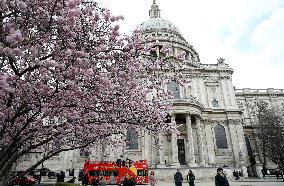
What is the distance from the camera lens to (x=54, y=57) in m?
7.18

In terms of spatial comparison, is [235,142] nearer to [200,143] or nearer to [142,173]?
[200,143]

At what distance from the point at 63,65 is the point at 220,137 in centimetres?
3643

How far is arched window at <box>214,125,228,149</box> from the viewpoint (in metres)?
39.1

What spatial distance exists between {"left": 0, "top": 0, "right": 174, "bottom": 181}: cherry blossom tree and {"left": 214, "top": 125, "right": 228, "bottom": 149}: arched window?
3226 cm

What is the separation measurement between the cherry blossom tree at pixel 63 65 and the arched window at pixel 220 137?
32.3m

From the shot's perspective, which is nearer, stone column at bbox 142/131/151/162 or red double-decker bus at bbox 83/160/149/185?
red double-decker bus at bbox 83/160/149/185

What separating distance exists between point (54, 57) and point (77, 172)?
104ft

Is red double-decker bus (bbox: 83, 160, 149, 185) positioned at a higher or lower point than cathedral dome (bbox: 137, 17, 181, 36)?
lower

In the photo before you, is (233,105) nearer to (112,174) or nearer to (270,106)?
(270,106)

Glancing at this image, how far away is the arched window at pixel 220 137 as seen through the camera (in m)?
39.1

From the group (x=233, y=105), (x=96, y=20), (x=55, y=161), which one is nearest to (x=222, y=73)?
(x=233, y=105)

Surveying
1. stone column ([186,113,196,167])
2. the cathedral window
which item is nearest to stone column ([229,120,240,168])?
the cathedral window

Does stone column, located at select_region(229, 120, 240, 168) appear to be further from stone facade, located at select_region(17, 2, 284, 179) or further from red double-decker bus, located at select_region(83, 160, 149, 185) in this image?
red double-decker bus, located at select_region(83, 160, 149, 185)

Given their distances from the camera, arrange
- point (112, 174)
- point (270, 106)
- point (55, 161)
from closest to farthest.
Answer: point (112, 174) → point (55, 161) → point (270, 106)
